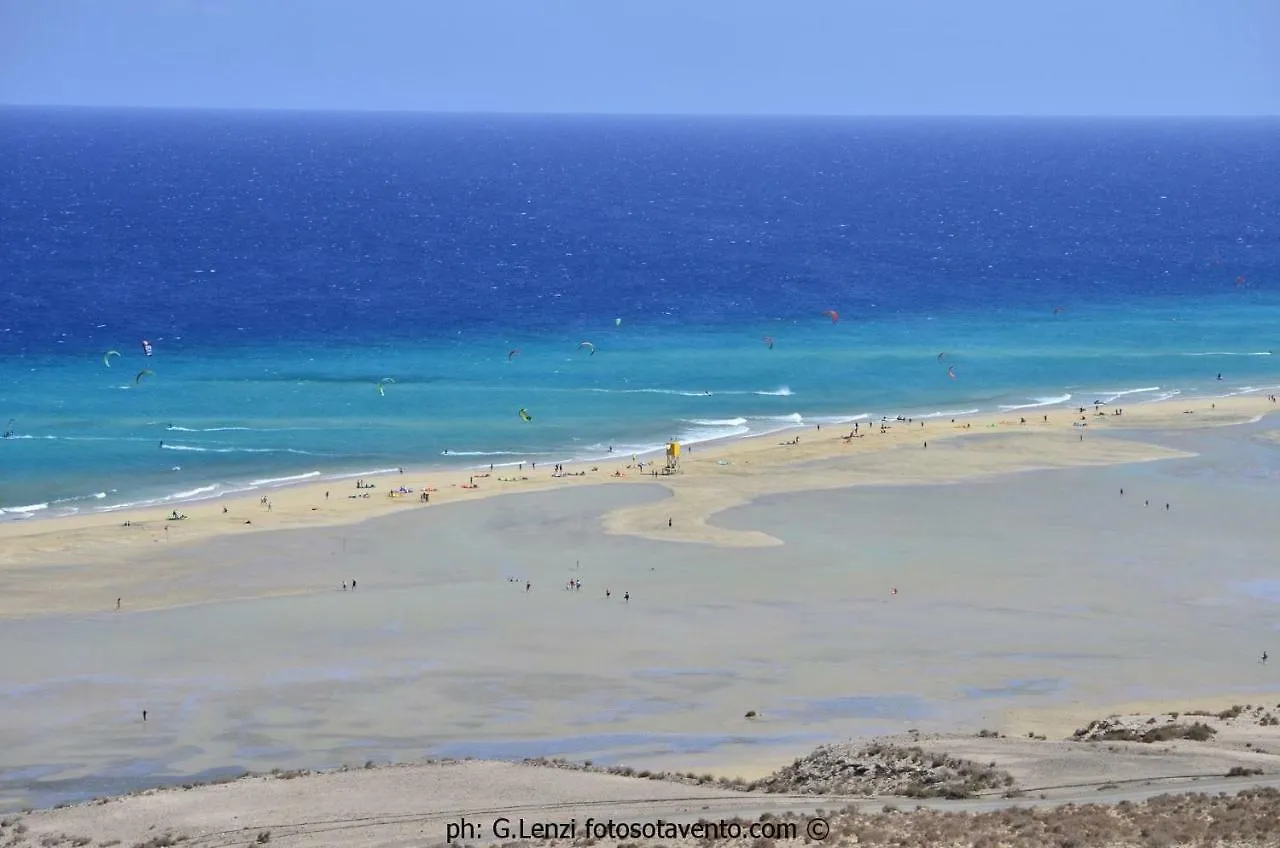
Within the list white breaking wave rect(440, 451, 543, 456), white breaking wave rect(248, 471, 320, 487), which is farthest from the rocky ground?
white breaking wave rect(440, 451, 543, 456)

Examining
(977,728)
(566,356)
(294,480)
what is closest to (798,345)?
(566,356)

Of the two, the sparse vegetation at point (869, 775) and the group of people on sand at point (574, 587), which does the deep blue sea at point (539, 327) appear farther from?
the sparse vegetation at point (869, 775)

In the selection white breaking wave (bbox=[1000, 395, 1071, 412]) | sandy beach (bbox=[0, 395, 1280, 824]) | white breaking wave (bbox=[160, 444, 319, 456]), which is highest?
white breaking wave (bbox=[1000, 395, 1071, 412])

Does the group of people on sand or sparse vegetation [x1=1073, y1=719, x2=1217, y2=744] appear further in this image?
the group of people on sand

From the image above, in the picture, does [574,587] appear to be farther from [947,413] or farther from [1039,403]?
[1039,403]

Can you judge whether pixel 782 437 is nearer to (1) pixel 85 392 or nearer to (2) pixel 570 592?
(2) pixel 570 592

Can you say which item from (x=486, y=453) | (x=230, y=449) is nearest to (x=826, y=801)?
(x=486, y=453)

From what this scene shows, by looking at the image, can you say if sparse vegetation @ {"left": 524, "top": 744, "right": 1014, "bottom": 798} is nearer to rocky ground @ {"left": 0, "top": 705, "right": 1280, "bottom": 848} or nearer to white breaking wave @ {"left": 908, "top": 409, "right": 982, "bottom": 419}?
rocky ground @ {"left": 0, "top": 705, "right": 1280, "bottom": 848}
